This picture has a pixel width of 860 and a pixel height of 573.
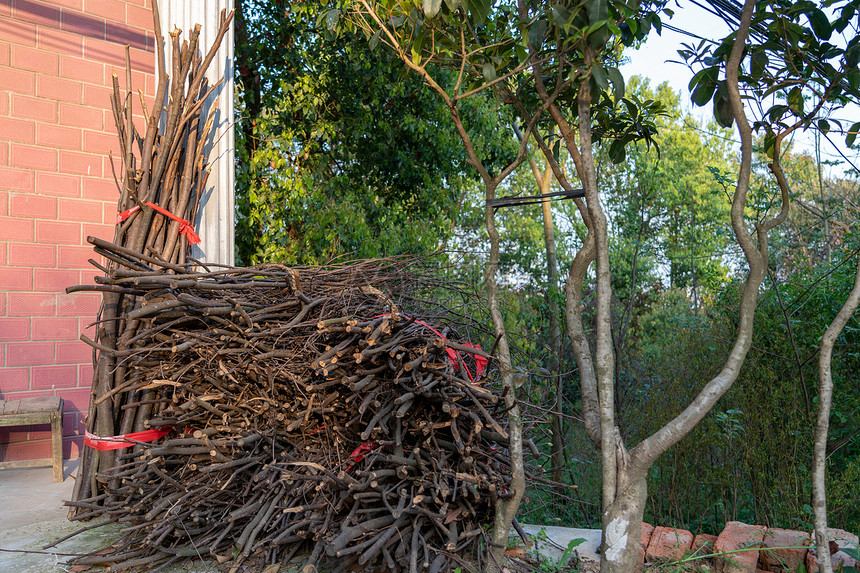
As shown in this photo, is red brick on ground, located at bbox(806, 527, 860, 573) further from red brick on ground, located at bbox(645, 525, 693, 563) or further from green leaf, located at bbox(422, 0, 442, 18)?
green leaf, located at bbox(422, 0, 442, 18)

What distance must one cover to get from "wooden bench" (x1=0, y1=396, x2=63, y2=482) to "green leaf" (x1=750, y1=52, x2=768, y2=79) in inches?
198

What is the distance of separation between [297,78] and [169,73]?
11.3 ft

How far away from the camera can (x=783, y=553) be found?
2.83 m

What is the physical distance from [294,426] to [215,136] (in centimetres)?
286

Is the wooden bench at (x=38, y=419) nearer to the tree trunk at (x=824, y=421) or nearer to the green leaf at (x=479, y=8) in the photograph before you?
the green leaf at (x=479, y=8)

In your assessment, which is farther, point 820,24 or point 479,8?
point 820,24

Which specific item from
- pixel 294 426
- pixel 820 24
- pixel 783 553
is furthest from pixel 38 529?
pixel 820 24

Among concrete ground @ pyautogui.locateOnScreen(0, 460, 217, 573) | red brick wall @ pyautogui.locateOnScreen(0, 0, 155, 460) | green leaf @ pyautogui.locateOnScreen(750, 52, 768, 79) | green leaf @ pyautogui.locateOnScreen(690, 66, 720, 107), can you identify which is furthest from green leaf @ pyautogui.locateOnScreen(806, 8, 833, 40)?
red brick wall @ pyautogui.locateOnScreen(0, 0, 155, 460)

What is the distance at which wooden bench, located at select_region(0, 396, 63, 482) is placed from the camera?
4223 mm

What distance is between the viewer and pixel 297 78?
7.78 metres

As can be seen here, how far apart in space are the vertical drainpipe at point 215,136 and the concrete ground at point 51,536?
1981 millimetres

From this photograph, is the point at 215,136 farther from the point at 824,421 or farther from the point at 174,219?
the point at 824,421

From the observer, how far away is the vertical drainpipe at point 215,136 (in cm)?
457

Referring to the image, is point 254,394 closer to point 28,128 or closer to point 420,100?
point 28,128
